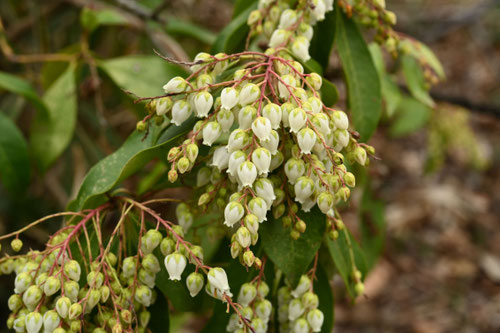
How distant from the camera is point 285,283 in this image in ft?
4.22

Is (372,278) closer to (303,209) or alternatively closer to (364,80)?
(364,80)

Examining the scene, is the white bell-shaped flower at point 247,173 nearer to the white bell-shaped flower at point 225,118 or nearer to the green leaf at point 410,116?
the white bell-shaped flower at point 225,118

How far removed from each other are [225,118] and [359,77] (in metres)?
0.59

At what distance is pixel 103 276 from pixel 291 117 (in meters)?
0.52

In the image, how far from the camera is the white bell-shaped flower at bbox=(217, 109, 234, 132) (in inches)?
41.8

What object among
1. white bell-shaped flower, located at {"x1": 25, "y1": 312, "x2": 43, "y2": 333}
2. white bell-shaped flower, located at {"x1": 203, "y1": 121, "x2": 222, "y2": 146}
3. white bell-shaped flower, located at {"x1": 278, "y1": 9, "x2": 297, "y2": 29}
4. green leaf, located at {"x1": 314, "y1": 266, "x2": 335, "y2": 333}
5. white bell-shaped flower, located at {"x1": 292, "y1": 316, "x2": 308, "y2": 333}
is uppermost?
white bell-shaped flower, located at {"x1": 278, "y1": 9, "x2": 297, "y2": 29}

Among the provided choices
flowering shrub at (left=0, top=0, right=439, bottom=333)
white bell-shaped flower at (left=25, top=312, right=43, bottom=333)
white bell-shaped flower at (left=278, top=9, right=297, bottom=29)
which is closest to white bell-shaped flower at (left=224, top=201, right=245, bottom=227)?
flowering shrub at (left=0, top=0, right=439, bottom=333)

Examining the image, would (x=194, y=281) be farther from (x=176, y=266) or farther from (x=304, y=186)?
(x=304, y=186)

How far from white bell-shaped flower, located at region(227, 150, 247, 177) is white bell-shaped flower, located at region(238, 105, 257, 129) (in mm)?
58

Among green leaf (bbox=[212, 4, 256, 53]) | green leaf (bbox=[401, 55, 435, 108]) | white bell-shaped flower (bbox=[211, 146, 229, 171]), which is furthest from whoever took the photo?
green leaf (bbox=[401, 55, 435, 108])

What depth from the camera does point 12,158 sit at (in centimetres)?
174

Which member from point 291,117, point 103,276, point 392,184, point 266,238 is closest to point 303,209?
point 266,238

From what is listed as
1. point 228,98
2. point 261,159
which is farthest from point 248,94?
point 261,159

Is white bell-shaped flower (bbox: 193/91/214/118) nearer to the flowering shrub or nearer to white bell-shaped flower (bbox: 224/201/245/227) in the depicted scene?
the flowering shrub
